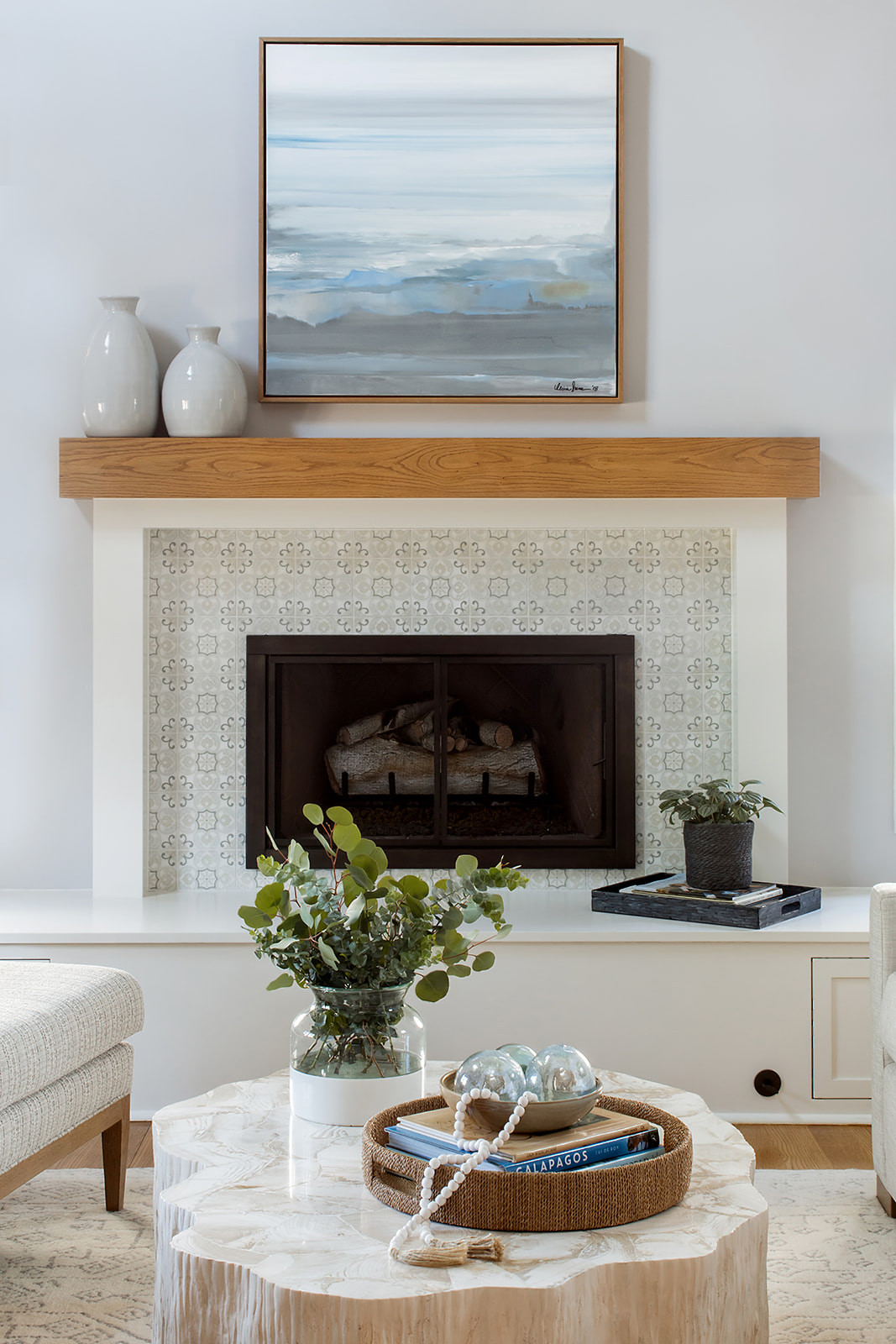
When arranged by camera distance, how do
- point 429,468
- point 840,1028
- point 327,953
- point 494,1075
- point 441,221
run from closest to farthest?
point 494,1075 < point 327,953 < point 840,1028 < point 429,468 < point 441,221

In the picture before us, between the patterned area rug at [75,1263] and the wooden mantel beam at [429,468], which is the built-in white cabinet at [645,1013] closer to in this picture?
the patterned area rug at [75,1263]

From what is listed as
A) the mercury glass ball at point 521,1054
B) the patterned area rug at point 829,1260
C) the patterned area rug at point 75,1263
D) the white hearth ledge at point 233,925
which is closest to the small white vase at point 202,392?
the white hearth ledge at point 233,925

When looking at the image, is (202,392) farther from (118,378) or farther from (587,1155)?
(587,1155)

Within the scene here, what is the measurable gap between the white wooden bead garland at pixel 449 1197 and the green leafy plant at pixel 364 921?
0.82 ft

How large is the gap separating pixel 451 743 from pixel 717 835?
799mm

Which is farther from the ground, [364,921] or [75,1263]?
[364,921]

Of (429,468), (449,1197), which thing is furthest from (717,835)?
(449,1197)

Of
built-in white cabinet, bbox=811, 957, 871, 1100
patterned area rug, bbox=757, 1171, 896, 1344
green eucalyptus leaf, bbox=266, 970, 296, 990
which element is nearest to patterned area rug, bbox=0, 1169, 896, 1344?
patterned area rug, bbox=757, 1171, 896, 1344

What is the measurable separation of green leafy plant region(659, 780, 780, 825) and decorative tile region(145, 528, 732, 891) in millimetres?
284

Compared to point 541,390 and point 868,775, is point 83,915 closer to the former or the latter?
point 541,390

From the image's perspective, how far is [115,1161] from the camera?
2217 mm

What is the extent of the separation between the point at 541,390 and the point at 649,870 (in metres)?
1.34

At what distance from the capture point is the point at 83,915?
2.96 m

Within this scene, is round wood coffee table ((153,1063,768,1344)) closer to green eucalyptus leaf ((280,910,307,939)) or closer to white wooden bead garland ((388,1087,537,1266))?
white wooden bead garland ((388,1087,537,1266))
